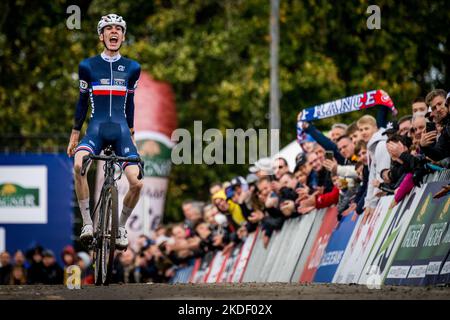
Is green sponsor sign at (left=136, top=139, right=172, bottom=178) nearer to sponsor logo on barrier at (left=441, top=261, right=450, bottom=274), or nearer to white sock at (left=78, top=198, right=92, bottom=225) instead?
white sock at (left=78, top=198, right=92, bottom=225)

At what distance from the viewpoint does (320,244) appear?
1573 centimetres

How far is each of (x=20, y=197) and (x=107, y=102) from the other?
1737 cm

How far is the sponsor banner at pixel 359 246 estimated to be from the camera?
528 inches

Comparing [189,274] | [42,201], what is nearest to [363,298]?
[189,274]

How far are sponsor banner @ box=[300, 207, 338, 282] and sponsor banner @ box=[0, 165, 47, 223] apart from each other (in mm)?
14748

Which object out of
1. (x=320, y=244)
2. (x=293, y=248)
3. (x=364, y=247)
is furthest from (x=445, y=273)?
(x=293, y=248)

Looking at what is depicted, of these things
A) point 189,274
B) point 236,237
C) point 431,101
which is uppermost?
point 431,101

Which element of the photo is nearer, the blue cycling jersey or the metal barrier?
the metal barrier

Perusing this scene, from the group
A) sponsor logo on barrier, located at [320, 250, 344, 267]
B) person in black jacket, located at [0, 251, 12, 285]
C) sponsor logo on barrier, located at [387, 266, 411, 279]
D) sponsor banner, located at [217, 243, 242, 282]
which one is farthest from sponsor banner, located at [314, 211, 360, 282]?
person in black jacket, located at [0, 251, 12, 285]

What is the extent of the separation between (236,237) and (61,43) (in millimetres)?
18431

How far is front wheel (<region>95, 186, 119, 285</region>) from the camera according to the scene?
39.8 feet

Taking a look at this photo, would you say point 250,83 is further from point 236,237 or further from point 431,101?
point 431,101

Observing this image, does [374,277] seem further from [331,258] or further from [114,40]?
[114,40]

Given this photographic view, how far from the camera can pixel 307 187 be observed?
16.8m
